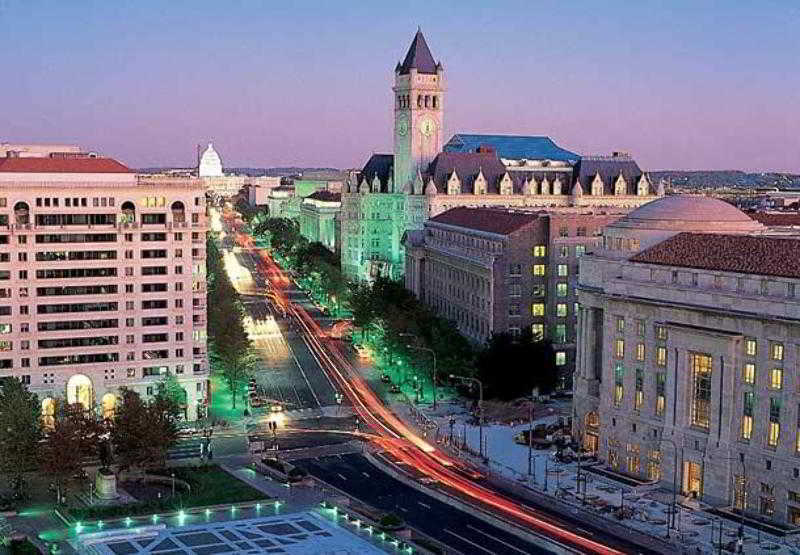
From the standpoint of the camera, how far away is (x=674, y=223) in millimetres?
102938

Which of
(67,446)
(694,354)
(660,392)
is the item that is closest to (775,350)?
(694,354)

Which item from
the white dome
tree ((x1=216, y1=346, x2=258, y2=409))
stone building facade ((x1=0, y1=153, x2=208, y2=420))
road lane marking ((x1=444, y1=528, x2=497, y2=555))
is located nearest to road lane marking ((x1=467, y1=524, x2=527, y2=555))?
road lane marking ((x1=444, y1=528, x2=497, y2=555))

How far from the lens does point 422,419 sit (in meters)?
119

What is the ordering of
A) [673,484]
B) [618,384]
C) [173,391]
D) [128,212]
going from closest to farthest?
[673,484] < [618,384] < [173,391] < [128,212]

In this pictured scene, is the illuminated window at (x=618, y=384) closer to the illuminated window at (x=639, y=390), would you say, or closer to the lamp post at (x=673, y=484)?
the illuminated window at (x=639, y=390)

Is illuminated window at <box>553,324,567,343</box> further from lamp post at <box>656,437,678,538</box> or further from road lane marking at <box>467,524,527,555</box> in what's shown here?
road lane marking at <box>467,524,527,555</box>

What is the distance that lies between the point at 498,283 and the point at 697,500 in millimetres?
56931

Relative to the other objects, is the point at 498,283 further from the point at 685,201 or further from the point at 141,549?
the point at 141,549

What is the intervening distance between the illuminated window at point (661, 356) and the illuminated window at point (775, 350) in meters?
11.7

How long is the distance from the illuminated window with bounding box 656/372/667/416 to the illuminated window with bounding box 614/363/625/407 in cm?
527

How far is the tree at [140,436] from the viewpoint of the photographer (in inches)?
3666

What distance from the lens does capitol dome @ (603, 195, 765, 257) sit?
338 ft

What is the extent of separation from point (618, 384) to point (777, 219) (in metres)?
49.9

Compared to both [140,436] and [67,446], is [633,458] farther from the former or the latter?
[67,446]
